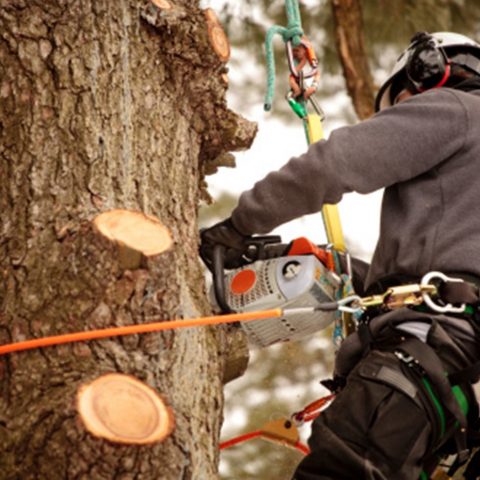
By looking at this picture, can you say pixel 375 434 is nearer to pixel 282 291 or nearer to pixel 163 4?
pixel 282 291

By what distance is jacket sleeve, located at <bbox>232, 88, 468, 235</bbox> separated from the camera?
2080mm

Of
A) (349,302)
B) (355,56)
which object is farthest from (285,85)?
(349,302)

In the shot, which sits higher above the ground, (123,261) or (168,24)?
(168,24)

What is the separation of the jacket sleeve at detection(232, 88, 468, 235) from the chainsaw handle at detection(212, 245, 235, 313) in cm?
29

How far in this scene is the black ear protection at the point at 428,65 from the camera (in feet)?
7.55

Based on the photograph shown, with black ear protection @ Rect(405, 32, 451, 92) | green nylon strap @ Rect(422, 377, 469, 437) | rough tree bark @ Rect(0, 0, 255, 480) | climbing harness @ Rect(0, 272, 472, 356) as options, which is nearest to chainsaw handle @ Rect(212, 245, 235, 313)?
rough tree bark @ Rect(0, 0, 255, 480)

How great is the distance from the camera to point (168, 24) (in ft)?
7.07

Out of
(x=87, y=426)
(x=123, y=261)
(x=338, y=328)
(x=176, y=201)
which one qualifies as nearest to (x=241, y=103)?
(x=338, y=328)

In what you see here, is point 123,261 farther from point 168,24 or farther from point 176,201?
point 168,24

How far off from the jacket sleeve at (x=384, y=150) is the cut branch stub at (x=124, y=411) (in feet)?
2.74

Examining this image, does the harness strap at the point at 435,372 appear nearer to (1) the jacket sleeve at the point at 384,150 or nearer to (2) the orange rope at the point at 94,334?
(1) the jacket sleeve at the point at 384,150

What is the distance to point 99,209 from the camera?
1.77 m

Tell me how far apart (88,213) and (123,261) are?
0.17m

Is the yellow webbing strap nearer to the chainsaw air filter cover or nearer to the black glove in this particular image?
the chainsaw air filter cover
